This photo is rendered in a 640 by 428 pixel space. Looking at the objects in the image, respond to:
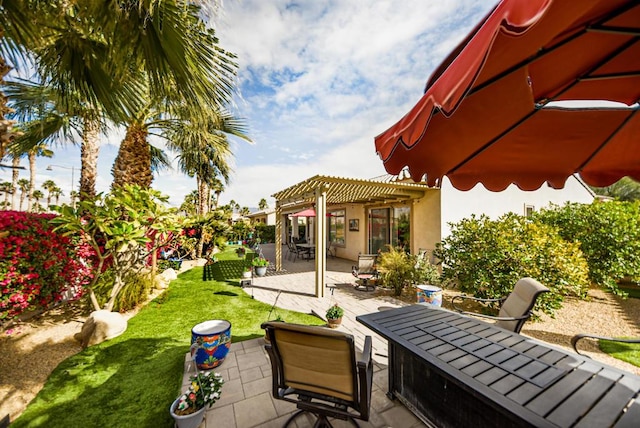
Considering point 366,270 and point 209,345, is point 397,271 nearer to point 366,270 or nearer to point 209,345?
point 366,270

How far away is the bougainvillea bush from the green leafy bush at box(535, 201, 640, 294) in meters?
10.9

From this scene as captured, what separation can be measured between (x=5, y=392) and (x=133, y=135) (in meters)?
5.60

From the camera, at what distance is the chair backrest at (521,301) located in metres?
3.13

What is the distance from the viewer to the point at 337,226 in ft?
47.4

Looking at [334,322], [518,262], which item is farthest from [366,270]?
[518,262]

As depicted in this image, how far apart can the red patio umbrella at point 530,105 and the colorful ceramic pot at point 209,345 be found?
10.4 ft

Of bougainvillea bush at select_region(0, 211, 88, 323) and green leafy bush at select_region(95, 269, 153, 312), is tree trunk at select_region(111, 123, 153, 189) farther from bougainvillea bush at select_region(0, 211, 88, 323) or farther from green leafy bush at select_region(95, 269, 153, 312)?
green leafy bush at select_region(95, 269, 153, 312)

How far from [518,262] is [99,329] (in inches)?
328

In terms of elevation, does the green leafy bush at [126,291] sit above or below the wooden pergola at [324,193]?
below

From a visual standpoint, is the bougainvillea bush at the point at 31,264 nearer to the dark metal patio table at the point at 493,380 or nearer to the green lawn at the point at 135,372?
the green lawn at the point at 135,372

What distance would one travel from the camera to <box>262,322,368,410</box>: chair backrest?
184cm

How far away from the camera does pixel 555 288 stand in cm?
500

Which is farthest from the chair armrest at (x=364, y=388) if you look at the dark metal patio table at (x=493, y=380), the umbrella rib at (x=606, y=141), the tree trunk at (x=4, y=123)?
the tree trunk at (x=4, y=123)

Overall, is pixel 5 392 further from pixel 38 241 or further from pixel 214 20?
pixel 214 20
